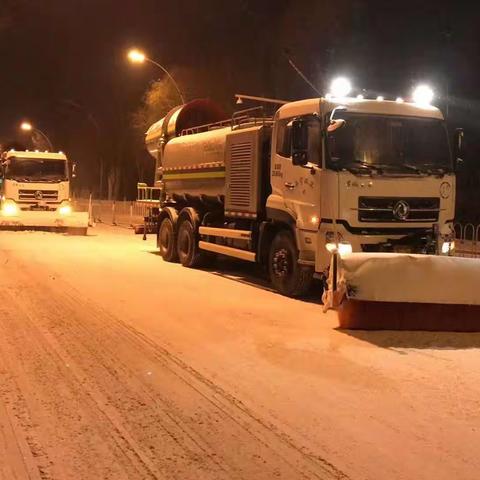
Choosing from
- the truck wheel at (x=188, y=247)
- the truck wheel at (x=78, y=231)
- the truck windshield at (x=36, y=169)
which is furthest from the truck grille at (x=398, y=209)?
the truck windshield at (x=36, y=169)

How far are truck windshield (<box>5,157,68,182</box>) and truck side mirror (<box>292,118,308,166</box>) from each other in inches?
671

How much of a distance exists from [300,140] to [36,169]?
17.6 meters

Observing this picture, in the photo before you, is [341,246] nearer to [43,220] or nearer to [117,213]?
[43,220]

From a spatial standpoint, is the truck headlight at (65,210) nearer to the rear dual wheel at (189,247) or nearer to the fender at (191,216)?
the fender at (191,216)

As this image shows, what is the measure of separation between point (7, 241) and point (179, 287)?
1085 cm

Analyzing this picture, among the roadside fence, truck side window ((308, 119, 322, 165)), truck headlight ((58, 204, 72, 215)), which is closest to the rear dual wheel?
truck side window ((308, 119, 322, 165))

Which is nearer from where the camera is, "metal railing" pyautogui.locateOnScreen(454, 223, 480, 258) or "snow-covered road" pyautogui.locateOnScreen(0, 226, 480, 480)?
"snow-covered road" pyautogui.locateOnScreen(0, 226, 480, 480)

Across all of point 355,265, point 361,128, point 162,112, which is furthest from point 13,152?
point 355,265

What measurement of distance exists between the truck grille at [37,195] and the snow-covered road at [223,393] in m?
15.4

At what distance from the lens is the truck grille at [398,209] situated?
10.2m

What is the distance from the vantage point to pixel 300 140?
1056cm

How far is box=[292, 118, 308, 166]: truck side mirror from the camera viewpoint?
34.5 ft

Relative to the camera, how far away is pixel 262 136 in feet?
40.3

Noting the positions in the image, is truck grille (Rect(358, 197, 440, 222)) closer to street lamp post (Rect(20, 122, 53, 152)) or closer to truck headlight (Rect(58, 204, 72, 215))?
truck headlight (Rect(58, 204, 72, 215))
